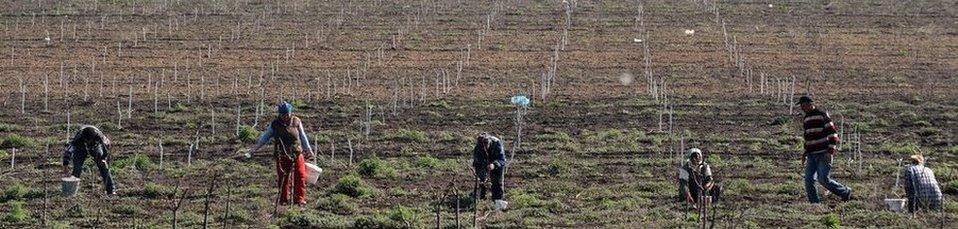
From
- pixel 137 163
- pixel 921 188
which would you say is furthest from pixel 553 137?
pixel 921 188

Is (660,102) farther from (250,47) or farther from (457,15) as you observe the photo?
(457,15)

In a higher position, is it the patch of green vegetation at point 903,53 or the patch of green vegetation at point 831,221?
the patch of green vegetation at point 831,221

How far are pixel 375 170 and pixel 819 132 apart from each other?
568 cm

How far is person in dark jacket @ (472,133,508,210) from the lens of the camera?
58.0ft

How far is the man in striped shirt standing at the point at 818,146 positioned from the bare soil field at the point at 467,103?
0.32 metres

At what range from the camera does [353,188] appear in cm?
1894

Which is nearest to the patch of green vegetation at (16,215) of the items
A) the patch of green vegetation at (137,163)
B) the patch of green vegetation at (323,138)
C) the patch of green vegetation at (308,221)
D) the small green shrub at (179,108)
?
Answer: the patch of green vegetation at (308,221)

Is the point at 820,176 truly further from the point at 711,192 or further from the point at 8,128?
the point at 8,128

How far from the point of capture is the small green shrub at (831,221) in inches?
629

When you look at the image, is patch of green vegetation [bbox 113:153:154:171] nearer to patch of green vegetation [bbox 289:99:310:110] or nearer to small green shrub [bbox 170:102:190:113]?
small green shrub [bbox 170:102:190:113]

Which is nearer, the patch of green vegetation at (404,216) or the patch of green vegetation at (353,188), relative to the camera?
the patch of green vegetation at (404,216)

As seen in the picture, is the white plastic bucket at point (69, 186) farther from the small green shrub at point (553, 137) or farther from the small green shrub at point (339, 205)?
the small green shrub at point (553, 137)

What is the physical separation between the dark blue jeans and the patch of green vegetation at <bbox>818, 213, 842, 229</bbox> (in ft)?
3.52

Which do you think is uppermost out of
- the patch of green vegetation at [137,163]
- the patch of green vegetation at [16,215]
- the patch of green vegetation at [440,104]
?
the patch of green vegetation at [16,215]
